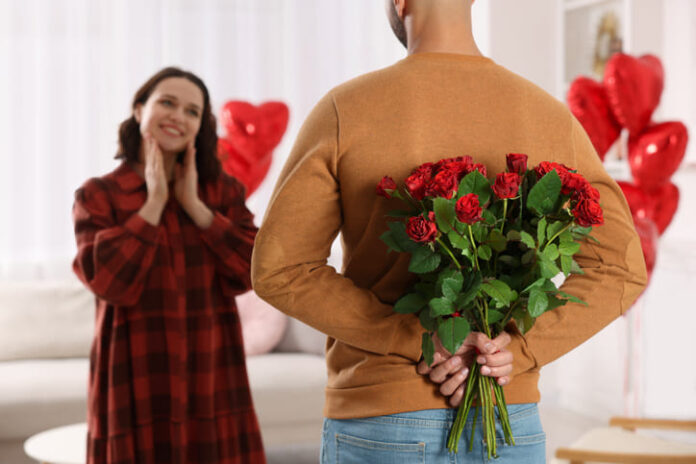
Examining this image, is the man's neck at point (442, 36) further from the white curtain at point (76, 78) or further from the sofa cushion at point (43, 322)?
the white curtain at point (76, 78)

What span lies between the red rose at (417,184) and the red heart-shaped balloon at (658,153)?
7.58 feet

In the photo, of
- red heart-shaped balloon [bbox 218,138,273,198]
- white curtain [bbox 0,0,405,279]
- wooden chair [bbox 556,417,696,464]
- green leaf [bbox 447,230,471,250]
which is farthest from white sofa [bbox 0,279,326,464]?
green leaf [bbox 447,230,471,250]

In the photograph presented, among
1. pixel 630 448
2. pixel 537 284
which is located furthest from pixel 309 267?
pixel 630 448

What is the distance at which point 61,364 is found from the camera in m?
3.76

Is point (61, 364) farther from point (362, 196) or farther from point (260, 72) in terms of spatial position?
point (362, 196)

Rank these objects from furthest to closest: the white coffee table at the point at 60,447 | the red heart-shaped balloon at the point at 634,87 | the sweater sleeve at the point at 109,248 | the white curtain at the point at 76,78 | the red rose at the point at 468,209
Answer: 1. the white curtain at the point at 76,78
2. the red heart-shaped balloon at the point at 634,87
3. the white coffee table at the point at 60,447
4. the sweater sleeve at the point at 109,248
5. the red rose at the point at 468,209

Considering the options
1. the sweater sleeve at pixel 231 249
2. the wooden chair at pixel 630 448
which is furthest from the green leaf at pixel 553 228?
the wooden chair at pixel 630 448

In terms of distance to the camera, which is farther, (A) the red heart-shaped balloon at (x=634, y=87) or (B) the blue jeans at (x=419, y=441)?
(A) the red heart-shaped balloon at (x=634, y=87)

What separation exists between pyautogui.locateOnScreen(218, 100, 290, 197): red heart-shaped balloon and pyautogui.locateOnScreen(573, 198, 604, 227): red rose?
9.18 feet

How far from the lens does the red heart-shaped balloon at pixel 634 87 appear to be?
312cm

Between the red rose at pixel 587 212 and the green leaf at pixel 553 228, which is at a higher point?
the red rose at pixel 587 212

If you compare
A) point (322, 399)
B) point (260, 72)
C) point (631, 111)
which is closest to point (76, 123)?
point (260, 72)

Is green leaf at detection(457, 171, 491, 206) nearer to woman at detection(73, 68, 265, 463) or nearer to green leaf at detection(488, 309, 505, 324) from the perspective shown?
green leaf at detection(488, 309, 505, 324)

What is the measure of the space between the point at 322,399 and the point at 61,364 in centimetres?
127
